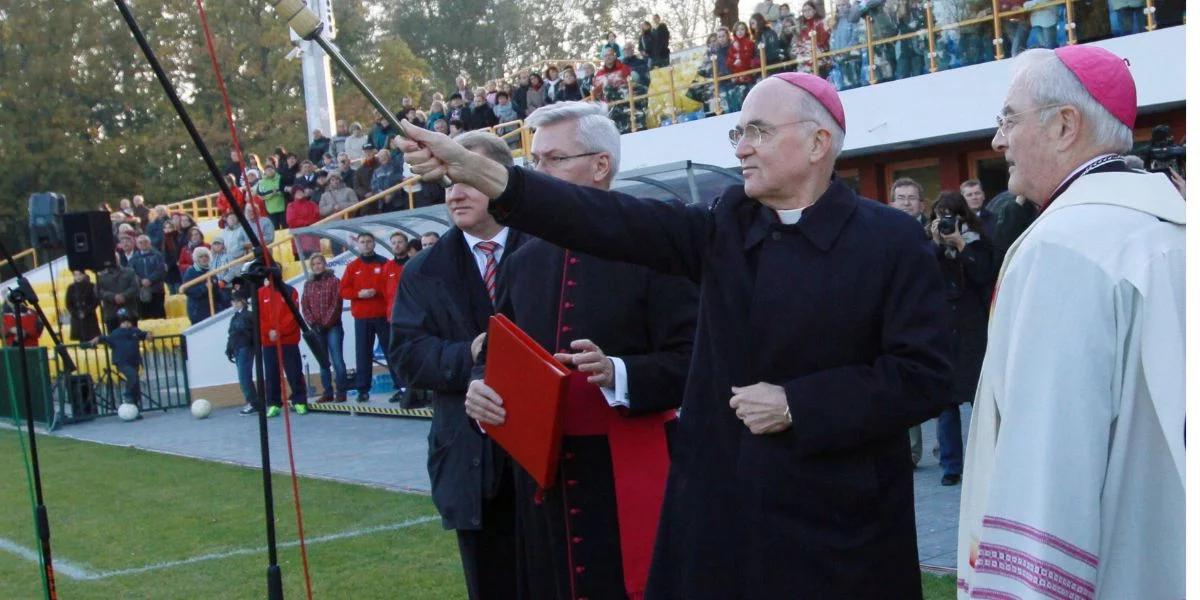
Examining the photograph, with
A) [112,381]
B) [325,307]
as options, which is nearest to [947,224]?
[325,307]

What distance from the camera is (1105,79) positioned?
2.72 meters

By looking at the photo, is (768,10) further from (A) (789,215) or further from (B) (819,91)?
(A) (789,215)

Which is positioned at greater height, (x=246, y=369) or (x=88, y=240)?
(x=88, y=240)

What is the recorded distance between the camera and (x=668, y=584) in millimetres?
3312

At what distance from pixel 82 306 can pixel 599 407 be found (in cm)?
1933

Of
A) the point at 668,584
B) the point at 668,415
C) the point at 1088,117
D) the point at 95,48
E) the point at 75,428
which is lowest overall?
the point at 75,428

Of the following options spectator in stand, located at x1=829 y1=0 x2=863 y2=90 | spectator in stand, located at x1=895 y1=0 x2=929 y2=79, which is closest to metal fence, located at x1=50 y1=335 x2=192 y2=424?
spectator in stand, located at x1=829 y1=0 x2=863 y2=90

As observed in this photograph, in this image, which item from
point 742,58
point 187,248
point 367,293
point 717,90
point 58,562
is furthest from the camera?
point 187,248

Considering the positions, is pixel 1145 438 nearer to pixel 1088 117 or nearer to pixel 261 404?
pixel 1088 117

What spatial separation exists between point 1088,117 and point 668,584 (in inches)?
56.2

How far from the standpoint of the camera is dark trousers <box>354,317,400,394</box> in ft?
55.4

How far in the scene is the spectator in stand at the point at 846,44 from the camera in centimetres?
1786

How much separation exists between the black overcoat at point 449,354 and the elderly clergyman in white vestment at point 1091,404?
2.07 metres

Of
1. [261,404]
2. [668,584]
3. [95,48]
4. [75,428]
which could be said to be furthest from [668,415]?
[95,48]
